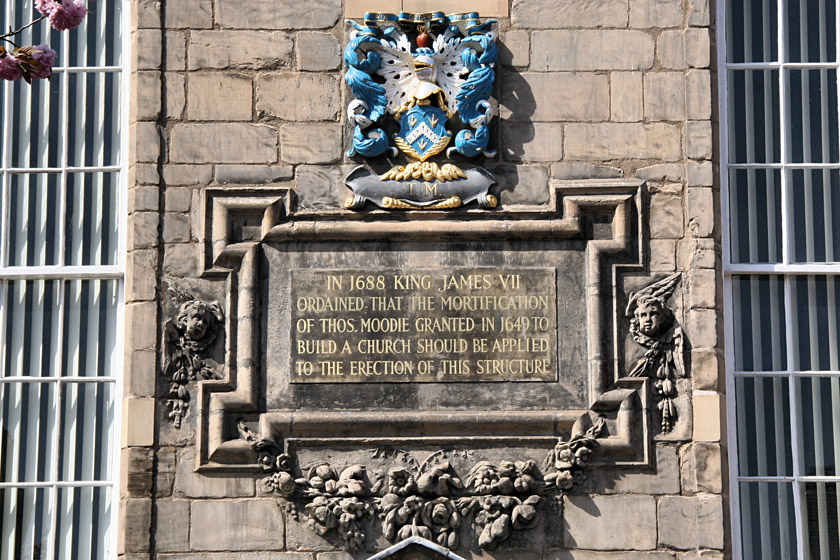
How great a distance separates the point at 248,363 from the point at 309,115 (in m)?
1.81

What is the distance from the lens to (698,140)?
9.21 meters

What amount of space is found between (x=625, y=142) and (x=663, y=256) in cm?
85

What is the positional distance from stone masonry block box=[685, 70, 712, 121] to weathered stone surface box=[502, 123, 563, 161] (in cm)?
93

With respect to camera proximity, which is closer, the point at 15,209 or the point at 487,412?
the point at 487,412

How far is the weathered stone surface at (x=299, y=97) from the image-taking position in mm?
9305

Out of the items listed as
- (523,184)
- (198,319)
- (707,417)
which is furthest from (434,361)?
(707,417)

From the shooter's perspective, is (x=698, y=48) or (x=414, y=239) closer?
(x=414, y=239)

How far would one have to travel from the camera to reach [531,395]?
891 centimetres

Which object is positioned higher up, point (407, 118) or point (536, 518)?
point (407, 118)

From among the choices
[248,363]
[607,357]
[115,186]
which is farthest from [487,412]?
[115,186]

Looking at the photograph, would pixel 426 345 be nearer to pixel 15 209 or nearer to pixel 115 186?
pixel 115 186

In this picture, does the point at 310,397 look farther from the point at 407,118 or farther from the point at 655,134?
the point at 655,134

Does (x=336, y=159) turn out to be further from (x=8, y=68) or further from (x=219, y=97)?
(x=8, y=68)

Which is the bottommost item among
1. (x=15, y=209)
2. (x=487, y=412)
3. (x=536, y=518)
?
(x=536, y=518)
